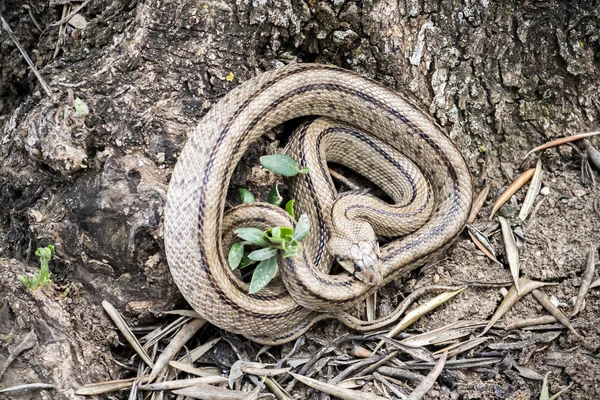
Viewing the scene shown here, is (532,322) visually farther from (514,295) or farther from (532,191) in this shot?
(532,191)

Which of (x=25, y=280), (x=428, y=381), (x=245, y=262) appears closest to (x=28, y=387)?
(x=25, y=280)

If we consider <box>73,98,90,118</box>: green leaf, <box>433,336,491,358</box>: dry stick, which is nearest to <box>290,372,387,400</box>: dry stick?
<box>433,336,491,358</box>: dry stick

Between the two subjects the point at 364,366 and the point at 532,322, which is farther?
the point at 532,322

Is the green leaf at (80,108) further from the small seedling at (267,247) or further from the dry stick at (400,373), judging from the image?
the dry stick at (400,373)

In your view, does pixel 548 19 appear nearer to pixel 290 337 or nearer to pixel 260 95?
pixel 260 95

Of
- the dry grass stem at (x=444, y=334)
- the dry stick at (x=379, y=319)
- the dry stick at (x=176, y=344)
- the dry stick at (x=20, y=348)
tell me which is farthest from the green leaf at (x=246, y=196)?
the dry stick at (x=20, y=348)

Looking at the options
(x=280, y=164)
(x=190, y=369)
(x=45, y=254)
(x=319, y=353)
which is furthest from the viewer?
(x=280, y=164)
